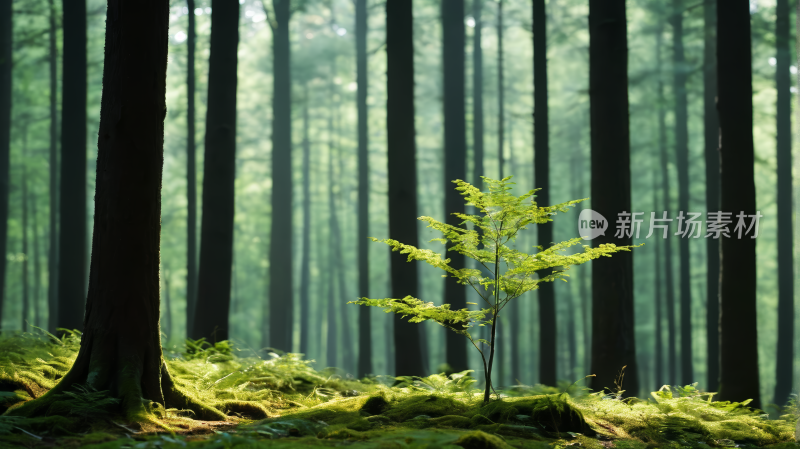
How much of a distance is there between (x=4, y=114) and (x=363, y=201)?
1086cm

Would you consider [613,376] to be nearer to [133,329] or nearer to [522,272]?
[522,272]

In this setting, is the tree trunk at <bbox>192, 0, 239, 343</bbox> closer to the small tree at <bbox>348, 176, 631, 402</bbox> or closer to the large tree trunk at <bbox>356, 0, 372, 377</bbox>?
the small tree at <bbox>348, 176, 631, 402</bbox>

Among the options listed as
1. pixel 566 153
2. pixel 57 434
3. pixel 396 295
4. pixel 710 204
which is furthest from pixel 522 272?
pixel 566 153

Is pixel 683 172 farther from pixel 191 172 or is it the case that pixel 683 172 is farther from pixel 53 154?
pixel 53 154

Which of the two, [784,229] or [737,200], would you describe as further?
[784,229]

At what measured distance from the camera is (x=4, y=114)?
14.7 meters

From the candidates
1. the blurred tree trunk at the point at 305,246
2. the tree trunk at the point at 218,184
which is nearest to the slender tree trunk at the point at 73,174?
the tree trunk at the point at 218,184

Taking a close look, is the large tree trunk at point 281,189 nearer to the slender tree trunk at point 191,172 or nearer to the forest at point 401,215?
the forest at point 401,215

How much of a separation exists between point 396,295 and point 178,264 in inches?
903

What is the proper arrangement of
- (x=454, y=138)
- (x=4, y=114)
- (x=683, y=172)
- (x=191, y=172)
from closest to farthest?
(x=454, y=138)
(x=4, y=114)
(x=191, y=172)
(x=683, y=172)

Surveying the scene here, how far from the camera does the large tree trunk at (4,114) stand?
46.6 feet

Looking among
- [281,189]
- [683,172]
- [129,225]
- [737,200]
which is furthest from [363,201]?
[129,225]

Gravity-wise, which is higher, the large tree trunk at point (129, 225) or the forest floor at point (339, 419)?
the large tree trunk at point (129, 225)

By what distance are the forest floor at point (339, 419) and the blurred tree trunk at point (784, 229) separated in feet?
43.7
